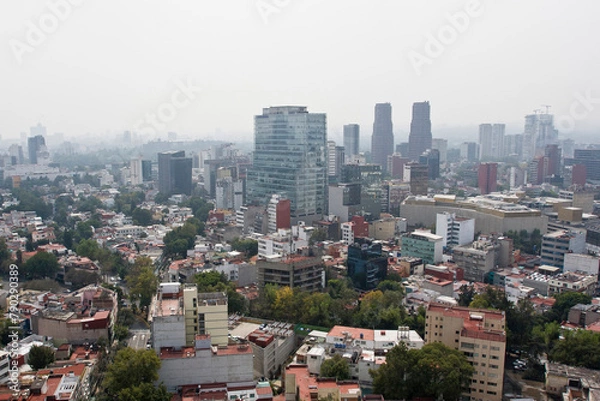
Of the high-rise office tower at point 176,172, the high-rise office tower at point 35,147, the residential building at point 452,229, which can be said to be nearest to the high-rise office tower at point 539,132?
the high-rise office tower at point 176,172

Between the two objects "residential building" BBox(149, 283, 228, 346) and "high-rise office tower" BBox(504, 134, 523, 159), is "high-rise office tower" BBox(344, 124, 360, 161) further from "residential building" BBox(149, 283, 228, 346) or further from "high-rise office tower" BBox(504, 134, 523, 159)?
"residential building" BBox(149, 283, 228, 346)

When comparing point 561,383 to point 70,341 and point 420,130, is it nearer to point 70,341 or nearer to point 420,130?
point 70,341

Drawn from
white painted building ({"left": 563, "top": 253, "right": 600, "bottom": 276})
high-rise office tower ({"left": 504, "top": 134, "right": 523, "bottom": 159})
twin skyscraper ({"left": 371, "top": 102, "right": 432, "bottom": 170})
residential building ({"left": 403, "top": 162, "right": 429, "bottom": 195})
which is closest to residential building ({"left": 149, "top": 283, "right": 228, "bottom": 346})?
white painted building ({"left": 563, "top": 253, "right": 600, "bottom": 276})

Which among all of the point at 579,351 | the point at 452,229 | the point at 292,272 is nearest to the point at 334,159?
the point at 452,229

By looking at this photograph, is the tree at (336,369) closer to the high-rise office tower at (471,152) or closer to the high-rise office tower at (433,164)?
the high-rise office tower at (433,164)

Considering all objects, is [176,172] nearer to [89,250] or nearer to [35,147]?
[89,250]

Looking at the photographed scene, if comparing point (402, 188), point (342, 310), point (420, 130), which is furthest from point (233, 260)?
point (420, 130)
